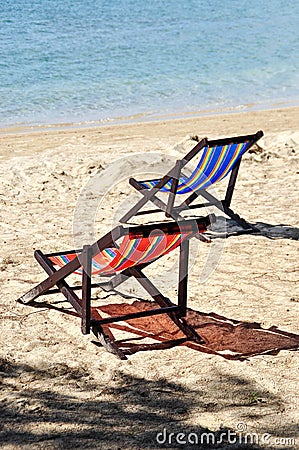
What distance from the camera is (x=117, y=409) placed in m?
3.37

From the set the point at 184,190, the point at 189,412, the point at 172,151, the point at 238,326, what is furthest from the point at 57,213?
the point at 189,412

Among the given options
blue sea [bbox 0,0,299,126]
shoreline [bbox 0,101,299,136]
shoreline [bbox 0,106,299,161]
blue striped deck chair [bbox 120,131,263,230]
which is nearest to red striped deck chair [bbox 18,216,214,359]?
blue striped deck chair [bbox 120,131,263,230]

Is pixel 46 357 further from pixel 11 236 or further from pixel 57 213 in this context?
pixel 57 213

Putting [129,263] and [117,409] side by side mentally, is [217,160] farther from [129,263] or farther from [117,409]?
[117,409]

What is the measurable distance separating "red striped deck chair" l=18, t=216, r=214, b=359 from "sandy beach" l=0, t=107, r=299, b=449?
0.15 m

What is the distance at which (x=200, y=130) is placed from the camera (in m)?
11.5

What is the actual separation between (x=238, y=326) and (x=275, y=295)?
58 centimetres

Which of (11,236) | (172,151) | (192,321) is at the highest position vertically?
(172,151)

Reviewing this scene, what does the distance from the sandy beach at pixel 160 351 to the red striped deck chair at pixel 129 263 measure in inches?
5.8

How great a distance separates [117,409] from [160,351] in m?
0.77

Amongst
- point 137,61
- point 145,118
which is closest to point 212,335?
point 145,118

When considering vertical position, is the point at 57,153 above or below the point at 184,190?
above

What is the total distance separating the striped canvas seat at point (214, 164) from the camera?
5.79 metres

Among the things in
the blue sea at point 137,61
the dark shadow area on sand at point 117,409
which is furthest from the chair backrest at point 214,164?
the blue sea at point 137,61
